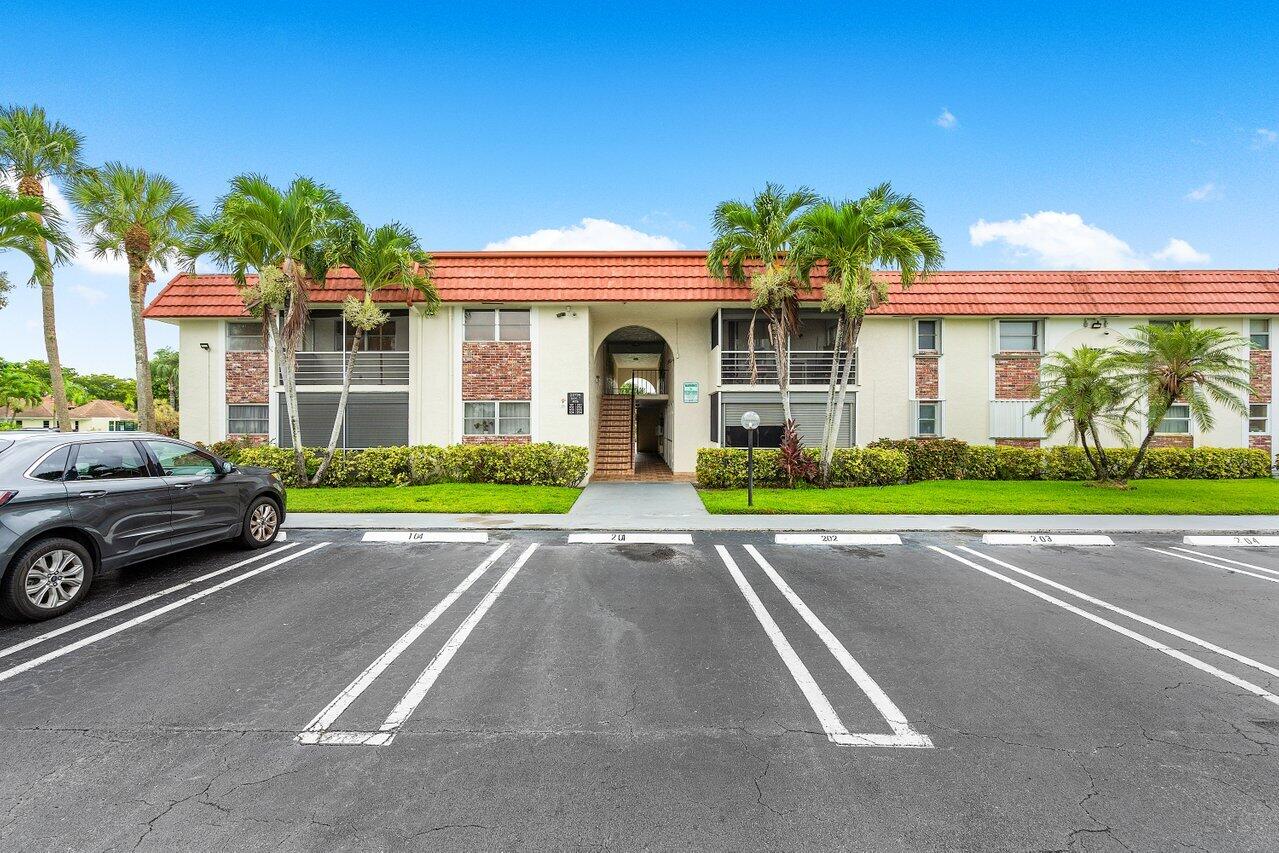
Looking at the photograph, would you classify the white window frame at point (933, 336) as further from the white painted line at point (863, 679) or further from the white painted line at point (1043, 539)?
the white painted line at point (863, 679)

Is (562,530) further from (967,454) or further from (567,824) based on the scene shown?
(967,454)

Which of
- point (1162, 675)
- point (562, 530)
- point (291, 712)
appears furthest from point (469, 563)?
point (1162, 675)

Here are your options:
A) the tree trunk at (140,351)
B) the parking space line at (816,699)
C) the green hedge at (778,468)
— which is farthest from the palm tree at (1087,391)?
the tree trunk at (140,351)

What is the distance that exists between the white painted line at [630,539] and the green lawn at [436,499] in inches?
79.1

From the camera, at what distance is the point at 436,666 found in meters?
4.14

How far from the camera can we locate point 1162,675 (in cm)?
404

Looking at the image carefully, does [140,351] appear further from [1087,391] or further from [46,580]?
[1087,391]

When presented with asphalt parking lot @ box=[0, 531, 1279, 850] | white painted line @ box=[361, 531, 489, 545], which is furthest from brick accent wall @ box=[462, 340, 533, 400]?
asphalt parking lot @ box=[0, 531, 1279, 850]

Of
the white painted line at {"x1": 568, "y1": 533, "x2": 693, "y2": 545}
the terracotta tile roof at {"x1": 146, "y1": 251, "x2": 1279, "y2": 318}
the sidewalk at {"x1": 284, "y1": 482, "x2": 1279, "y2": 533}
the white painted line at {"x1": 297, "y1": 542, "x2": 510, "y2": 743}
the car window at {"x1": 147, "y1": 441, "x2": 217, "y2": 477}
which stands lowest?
the white painted line at {"x1": 297, "y1": 542, "x2": 510, "y2": 743}

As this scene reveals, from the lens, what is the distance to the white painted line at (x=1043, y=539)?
8391 millimetres

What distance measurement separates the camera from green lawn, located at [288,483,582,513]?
10.3 metres

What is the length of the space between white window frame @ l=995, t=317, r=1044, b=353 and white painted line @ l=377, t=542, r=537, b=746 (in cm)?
1692

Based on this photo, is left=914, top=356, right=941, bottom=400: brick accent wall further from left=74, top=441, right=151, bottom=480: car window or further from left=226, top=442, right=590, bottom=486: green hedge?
left=74, top=441, right=151, bottom=480: car window

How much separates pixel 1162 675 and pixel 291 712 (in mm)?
6391
